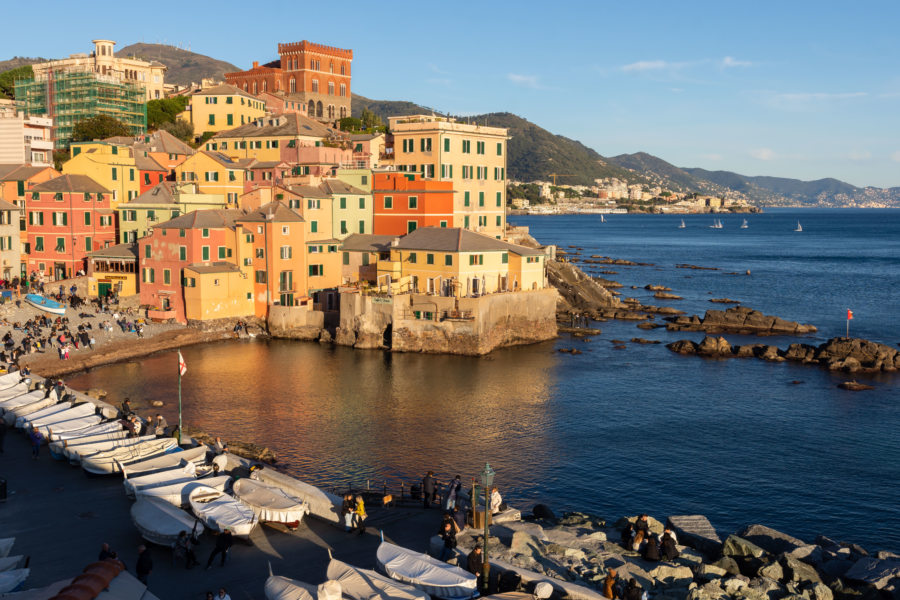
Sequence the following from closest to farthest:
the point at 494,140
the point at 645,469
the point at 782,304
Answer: the point at 645,469 → the point at 494,140 → the point at 782,304

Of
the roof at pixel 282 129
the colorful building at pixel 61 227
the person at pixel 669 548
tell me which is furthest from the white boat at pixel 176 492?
the roof at pixel 282 129

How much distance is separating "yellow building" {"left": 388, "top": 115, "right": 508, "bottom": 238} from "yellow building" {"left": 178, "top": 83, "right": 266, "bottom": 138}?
27832 mm

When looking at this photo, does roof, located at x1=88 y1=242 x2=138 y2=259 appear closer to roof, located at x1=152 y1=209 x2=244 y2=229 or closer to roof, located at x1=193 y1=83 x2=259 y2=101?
roof, located at x1=152 y1=209 x2=244 y2=229

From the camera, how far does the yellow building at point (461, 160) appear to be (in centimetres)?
7862

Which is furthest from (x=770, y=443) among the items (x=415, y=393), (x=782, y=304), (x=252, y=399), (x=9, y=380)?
(x=782, y=304)

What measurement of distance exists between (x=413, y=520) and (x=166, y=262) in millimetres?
47181

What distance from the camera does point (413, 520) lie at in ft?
87.8

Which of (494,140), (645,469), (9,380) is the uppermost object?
(494,140)

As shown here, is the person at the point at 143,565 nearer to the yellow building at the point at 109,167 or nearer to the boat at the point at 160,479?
the boat at the point at 160,479

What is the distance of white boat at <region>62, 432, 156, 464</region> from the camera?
30812mm

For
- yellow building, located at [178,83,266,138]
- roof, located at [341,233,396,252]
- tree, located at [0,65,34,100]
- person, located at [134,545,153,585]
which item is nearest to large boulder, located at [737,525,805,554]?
person, located at [134,545,153,585]

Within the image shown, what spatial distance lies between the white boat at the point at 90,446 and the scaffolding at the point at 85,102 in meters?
80.1

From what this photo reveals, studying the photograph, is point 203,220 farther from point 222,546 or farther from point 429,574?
point 429,574

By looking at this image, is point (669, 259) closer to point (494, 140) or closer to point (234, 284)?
point (494, 140)
